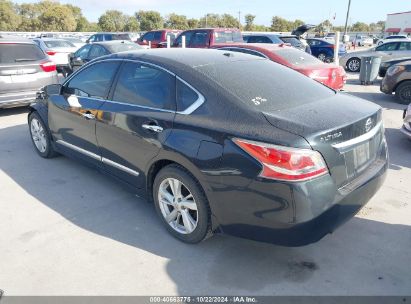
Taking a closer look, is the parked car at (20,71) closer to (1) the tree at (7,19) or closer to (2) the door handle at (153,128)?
(2) the door handle at (153,128)

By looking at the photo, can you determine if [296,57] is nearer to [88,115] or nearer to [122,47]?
[122,47]

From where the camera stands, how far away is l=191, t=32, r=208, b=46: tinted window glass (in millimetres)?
12344

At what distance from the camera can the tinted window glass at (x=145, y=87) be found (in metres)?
3.17

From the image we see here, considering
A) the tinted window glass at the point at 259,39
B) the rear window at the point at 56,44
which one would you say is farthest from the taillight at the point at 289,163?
the rear window at the point at 56,44

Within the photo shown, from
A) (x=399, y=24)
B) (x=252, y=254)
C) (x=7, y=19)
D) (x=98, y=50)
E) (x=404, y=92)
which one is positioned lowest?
(x=252, y=254)

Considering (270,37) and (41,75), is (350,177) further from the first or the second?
(270,37)

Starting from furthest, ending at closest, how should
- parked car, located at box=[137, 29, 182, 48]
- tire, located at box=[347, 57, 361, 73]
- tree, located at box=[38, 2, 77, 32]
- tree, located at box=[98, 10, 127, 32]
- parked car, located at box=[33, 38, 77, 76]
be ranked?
tree, located at box=[98, 10, 127, 32] → tree, located at box=[38, 2, 77, 32] → parked car, located at box=[137, 29, 182, 48] → tire, located at box=[347, 57, 361, 73] → parked car, located at box=[33, 38, 77, 76]

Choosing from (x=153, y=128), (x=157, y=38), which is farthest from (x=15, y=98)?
(x=157, y=38)

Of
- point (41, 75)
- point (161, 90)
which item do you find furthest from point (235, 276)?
point (41, 75)

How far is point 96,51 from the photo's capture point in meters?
10.9

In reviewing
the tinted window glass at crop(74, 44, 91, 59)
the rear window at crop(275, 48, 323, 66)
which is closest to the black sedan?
the rear window at crop(275, 48, 323, 66)

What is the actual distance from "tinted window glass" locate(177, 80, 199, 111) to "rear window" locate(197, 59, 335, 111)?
0.64ft

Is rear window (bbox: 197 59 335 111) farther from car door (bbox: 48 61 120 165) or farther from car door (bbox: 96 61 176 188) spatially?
car door (bbox: 48 61 120 165)

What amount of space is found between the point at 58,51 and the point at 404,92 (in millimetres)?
11621
